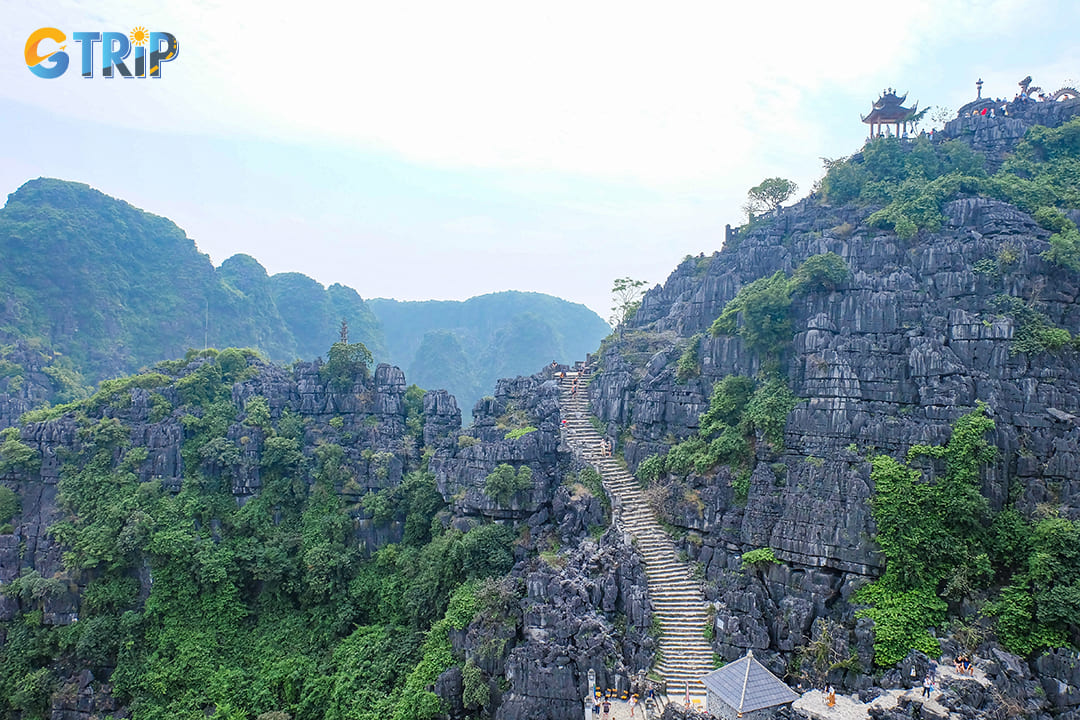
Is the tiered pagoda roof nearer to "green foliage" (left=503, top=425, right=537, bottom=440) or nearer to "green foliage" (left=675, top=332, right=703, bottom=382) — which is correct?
"green foliage" (left=675, top=332, right=703, bottom=382)

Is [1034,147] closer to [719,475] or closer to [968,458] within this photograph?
[968,458]

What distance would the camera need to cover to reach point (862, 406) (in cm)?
2650

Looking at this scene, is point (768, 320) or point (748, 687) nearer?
point (748, 687)

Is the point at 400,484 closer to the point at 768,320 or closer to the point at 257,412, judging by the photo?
the point at 257,412

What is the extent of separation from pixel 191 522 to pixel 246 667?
315 inches

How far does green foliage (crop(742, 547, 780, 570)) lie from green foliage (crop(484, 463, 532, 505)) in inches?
428

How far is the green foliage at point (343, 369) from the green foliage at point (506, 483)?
12844 mm

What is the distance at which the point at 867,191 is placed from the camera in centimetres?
3488

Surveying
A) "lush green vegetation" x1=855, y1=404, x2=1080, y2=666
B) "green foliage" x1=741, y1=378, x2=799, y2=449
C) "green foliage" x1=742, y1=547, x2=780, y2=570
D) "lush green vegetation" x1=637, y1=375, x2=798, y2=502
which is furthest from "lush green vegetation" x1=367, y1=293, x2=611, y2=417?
"lush green vegetation" x1=855, y1=404, x2=1080, y2=666

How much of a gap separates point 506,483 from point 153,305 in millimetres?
57953

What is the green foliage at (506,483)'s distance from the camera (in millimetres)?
31953

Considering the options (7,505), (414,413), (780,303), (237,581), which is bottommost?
(237,581)

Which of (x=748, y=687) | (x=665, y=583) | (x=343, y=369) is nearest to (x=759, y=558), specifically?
(x=665, y=583)

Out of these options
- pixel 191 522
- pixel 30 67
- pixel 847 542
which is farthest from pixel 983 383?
pixel 30 67
